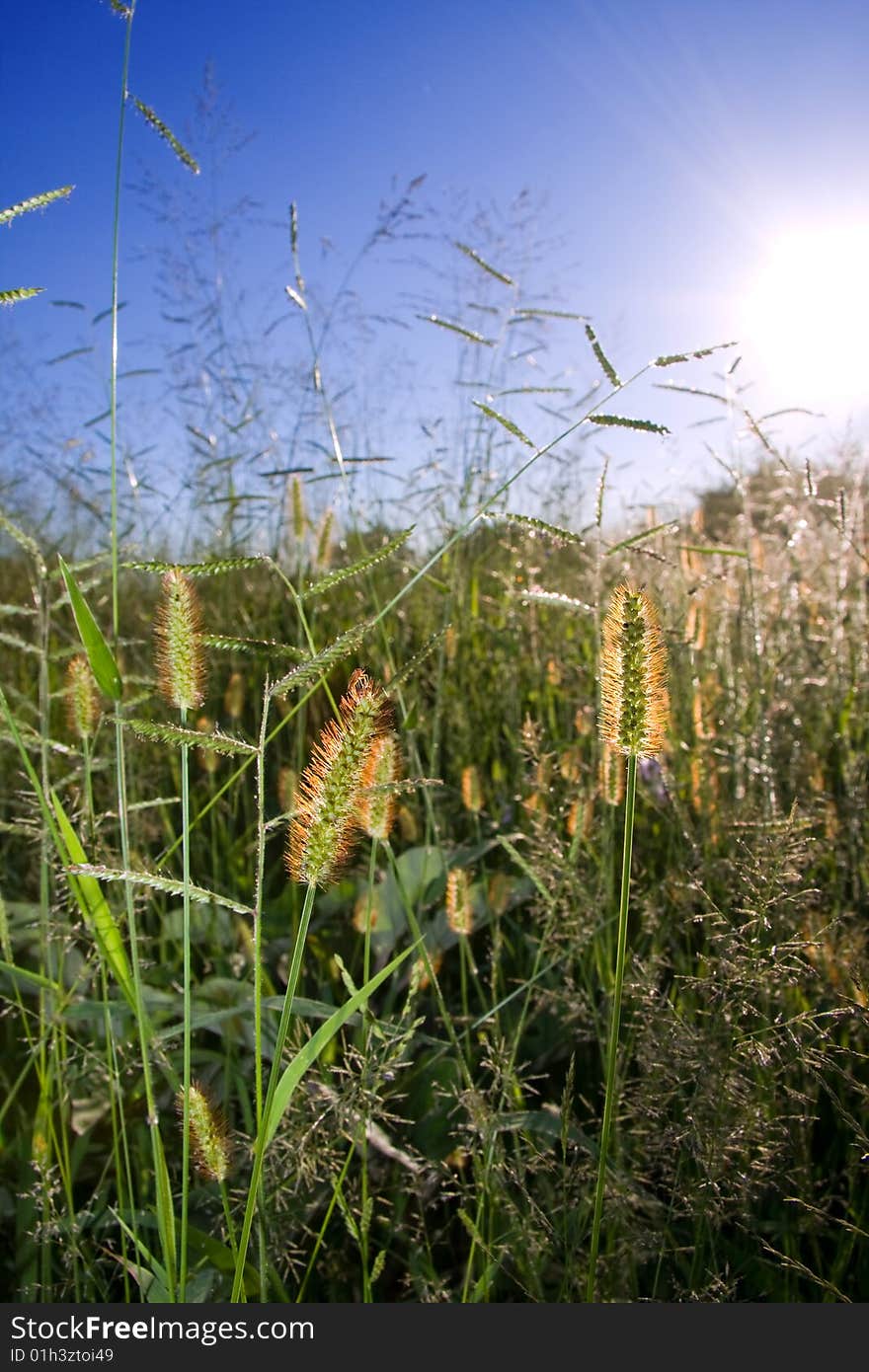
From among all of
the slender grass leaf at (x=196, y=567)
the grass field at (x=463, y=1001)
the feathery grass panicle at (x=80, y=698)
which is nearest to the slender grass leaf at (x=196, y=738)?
the grass field at (x=463, y=1001)

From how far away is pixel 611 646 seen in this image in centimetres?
60

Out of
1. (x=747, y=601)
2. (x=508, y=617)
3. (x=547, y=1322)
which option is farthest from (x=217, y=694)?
(x=547, y=1322)

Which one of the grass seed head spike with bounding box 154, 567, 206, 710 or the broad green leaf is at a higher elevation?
the grass seed head spike with bounding box 154, 567, 206, 710

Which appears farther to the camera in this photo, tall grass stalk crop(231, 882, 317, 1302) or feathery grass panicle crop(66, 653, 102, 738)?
feathery grass panicle crop(66, 653, 102, 738)

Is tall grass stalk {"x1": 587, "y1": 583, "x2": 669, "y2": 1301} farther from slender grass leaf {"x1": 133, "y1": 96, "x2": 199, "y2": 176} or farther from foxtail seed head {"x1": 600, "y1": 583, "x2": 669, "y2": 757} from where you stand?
slender grass leaf {"x1": 133, "y1": 96, "x2": 199, "y2": 176}

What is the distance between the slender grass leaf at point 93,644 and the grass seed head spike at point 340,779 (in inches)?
8.2

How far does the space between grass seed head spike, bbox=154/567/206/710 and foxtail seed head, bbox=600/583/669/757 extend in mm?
305

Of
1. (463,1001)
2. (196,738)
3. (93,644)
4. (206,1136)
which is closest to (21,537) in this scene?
(93,644)

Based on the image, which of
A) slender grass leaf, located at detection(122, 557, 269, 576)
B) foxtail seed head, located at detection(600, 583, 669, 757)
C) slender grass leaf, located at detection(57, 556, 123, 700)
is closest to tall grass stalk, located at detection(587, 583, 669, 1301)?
foxtail seed head, located at detection(600, 583, 669, 757)

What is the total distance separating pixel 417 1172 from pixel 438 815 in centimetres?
63

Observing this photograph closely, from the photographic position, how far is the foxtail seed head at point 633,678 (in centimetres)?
58

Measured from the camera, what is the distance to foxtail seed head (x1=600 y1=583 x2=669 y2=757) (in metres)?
0.58

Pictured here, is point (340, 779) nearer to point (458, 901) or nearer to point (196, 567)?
point (196, 567)

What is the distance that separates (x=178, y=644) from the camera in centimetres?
69
